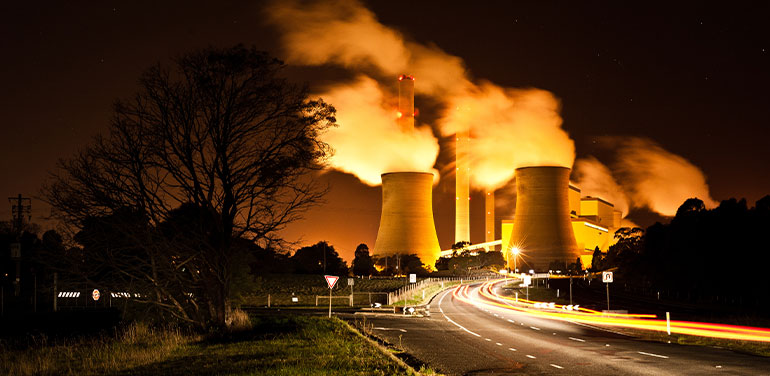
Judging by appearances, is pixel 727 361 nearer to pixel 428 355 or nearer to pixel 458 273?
pixel 428 355

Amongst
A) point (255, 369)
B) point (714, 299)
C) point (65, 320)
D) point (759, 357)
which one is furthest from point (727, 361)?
point (714, 299)

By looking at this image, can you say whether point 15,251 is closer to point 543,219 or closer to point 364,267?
point 543,219

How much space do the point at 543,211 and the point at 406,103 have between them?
34.2 m

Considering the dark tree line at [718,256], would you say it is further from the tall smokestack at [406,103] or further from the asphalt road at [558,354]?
the tall smokestack at [406,103]

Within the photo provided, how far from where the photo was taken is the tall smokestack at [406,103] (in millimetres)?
117562

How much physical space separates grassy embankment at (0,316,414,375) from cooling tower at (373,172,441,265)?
233 ft

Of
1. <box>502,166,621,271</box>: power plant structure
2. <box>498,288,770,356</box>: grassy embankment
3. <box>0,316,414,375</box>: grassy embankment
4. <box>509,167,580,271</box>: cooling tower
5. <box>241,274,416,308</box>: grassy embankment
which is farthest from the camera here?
<box>502,166,621,271</box>: power plant structure

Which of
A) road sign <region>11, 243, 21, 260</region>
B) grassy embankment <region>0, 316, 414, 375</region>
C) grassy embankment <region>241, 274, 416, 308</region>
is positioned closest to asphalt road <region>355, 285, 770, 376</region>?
grassy embankment <region>0, 316, 414, 375</region>

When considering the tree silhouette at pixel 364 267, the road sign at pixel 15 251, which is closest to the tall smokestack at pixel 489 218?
the tree silhouette at pixel 364 267

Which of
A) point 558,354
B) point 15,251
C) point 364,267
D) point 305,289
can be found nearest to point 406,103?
point 364,267

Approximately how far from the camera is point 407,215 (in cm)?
9244

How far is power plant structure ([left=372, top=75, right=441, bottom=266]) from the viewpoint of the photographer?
91062mm

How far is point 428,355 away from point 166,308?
7893 mm

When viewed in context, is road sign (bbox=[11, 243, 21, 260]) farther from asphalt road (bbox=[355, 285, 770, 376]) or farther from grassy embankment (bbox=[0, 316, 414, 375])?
asphalt road (bbox=[355, 285, 770, 376])
